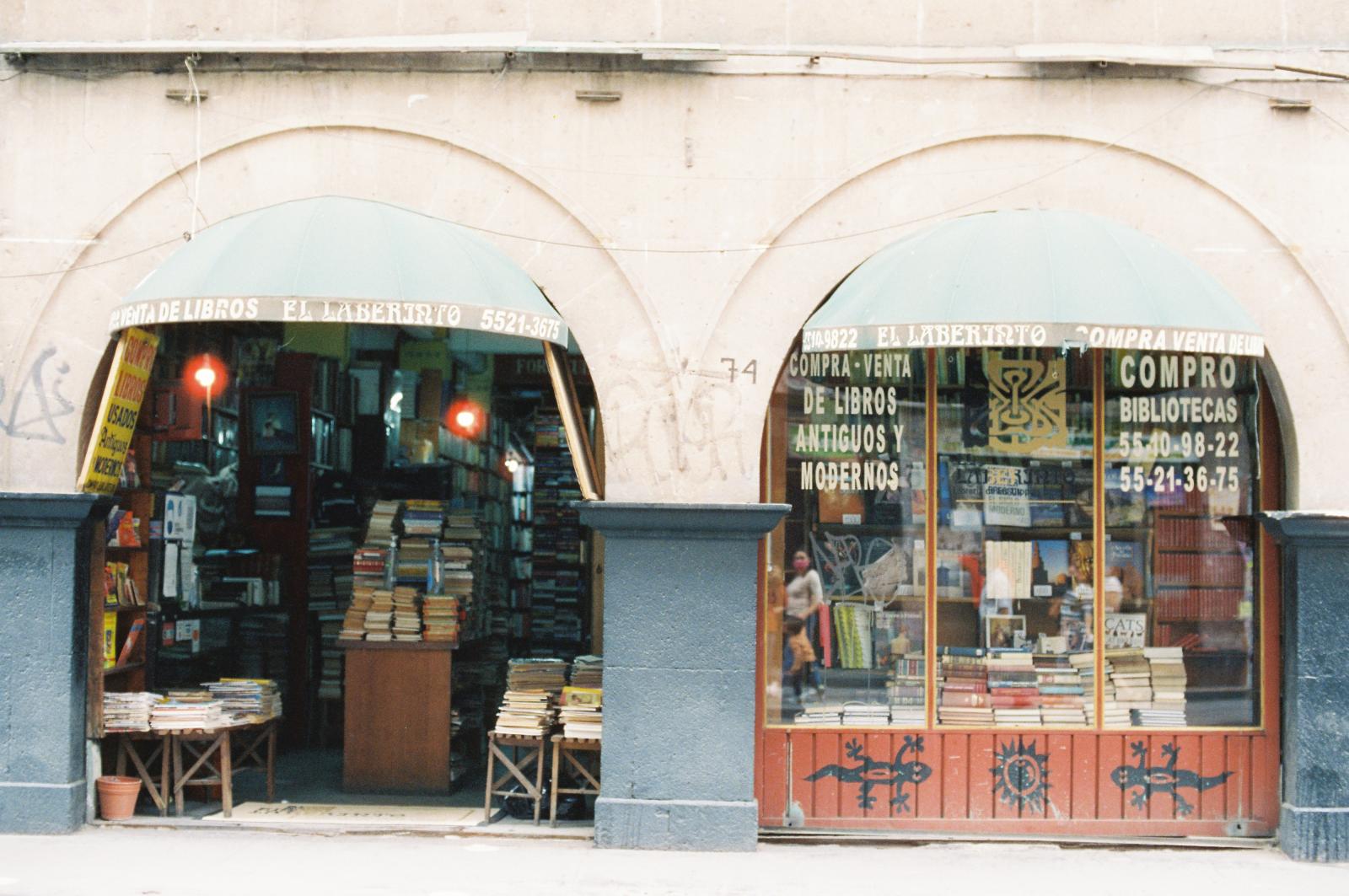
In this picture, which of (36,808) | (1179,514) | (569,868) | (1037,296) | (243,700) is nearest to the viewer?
(1037,296)

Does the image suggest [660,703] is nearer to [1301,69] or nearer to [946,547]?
[946,547]

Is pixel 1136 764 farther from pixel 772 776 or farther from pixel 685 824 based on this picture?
pixel 685 824

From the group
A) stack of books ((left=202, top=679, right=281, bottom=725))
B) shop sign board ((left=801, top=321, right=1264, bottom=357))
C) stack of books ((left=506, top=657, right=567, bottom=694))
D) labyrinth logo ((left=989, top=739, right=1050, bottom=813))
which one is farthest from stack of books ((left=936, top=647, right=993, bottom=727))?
stack of books ((left=202, top=679, right=281, bottom=725))

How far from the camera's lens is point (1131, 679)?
10000 mm

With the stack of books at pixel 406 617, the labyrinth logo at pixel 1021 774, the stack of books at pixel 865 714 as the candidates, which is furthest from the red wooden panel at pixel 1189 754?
the stack of books at pixel 406 617

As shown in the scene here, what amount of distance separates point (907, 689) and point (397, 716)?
155 inches

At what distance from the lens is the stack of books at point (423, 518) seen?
1158 centimetres

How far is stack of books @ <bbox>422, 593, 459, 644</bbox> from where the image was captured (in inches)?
439

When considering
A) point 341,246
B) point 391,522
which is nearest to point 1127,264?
point 341,246

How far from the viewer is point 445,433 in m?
13.6

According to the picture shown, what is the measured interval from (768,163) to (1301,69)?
359cm

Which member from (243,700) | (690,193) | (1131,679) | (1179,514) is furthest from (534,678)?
(1179,514)

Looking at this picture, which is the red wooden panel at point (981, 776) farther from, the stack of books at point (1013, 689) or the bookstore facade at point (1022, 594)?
the stack of books at point (1013, 689)

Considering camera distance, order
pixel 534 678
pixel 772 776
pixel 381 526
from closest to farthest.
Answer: pixel 772 776, pixel 534 678, pixel 381 526
